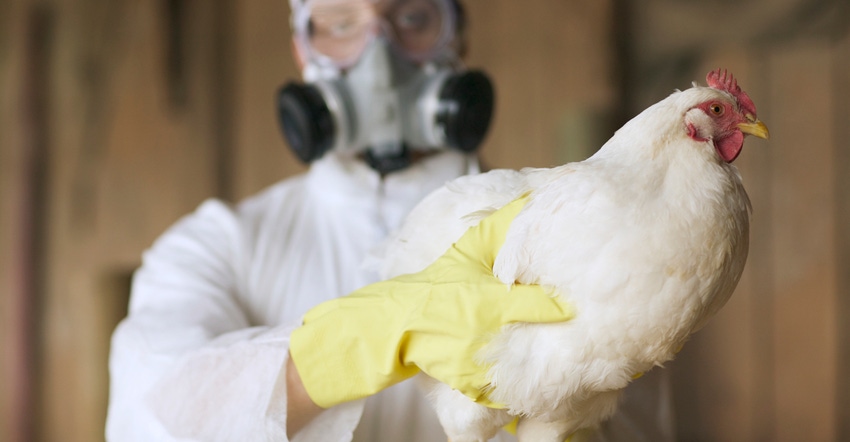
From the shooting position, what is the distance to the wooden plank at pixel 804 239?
1925 millimetres

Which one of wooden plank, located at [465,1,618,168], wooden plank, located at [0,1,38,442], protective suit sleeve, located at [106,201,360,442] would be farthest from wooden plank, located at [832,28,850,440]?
wooden plank, located at [0,1,38,442]

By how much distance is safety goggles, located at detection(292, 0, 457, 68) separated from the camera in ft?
4.23

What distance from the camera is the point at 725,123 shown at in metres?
0.70

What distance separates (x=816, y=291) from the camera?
6.34ft

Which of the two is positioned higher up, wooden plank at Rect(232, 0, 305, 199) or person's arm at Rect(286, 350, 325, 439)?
wooden plank at Rect(232, 0, 305, 199)

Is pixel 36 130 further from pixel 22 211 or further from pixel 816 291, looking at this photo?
pixel 816 291

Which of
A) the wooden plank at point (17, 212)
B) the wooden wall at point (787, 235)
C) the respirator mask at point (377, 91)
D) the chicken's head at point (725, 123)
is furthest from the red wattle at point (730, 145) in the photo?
the wooden plank at point (17, 212)

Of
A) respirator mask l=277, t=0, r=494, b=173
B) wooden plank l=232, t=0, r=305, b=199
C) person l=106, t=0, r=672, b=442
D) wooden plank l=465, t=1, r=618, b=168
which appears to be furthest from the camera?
wooden plank l=232, t=0, r=305, b=199

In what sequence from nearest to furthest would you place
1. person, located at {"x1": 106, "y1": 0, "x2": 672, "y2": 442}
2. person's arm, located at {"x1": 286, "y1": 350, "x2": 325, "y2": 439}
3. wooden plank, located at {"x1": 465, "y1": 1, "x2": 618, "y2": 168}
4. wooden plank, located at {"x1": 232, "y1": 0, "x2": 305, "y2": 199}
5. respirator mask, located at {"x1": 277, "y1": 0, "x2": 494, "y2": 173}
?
person's arm, located at {"x1": 286, "y1": 350, "x2": 325, "y2": 439}
person, located at {"x1": 106, "y1": 0, "x2": 672, "y2": 442}
respirator mask, located at {"x1": 277, "y1": 0, "x2": 494, "y2": 173}
wooden plank, located at {"x1": 465, "y1": 1, "x2": 618, "y2": 168}
wooden plank, located at {"x1": 232, "y1": 0, "x2": 305, "y2": 199}

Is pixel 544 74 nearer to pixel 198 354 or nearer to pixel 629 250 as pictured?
pixel 198 354

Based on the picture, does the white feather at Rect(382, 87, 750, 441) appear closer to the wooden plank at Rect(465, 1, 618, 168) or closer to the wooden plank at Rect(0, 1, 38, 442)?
the wooden plank at Rect(465, 1, 618, 168)

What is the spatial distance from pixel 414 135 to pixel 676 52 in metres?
1.09

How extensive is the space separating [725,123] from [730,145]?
0.07 feet

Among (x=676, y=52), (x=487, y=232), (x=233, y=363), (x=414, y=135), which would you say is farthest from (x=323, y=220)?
(x=676, y=52)
